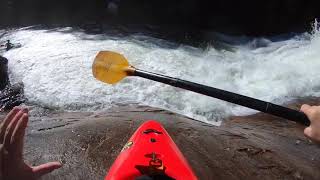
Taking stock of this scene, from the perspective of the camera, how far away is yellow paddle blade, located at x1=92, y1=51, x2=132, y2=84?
2.62m

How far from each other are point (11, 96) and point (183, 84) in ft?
15.4

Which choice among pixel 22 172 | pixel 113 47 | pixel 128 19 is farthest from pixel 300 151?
pixel 128 19

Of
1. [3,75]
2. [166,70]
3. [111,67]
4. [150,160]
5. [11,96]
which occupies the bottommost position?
[11,96]

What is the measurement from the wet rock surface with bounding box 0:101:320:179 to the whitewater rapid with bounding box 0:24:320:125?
3.29 ft

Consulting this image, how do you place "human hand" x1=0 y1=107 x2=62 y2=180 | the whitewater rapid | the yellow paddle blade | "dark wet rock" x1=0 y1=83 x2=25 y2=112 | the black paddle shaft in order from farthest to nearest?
the whitewater rapid
"dark wet rock" x1=0 y1=83 x2=25 y2=112
the yellow paddle blade
"human hand" x1=0 y1=107 x2=62 y2=180
the black paddle shaft

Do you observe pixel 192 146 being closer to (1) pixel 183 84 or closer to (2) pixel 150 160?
(2) pixel 150 160

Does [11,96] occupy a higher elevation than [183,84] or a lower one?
lower

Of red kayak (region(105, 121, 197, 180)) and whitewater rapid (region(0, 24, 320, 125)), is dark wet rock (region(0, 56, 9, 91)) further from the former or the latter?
red kayak (region(105, 121, 197, 180))

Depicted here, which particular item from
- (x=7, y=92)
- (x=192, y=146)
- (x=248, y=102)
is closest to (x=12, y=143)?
(x=248, y=102)

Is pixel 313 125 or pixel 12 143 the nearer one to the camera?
pixel 313 125

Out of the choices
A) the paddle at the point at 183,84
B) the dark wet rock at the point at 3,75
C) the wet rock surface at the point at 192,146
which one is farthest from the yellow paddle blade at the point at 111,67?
the dark wet rock at the point at 3,75

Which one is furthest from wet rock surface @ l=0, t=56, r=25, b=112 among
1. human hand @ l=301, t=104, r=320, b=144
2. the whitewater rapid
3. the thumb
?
human hand @ l=301, t=104, r=320, b=144

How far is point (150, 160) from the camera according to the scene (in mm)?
2590

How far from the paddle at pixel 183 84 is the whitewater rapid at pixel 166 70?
3.04 m
